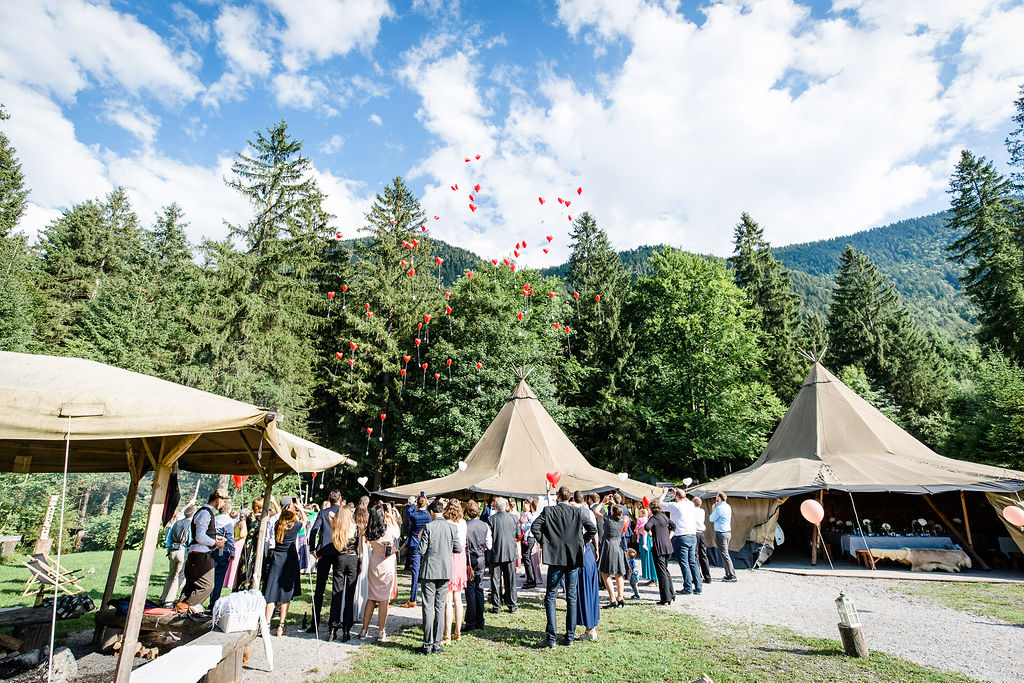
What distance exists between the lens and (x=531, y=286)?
25.4m

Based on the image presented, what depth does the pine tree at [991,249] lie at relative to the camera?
63.1ft

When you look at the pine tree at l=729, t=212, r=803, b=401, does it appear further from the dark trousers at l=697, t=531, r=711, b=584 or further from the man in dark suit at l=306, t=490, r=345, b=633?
the man in dark suit at l=306, t=490, r=345, b=633

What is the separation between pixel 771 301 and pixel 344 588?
1086 inches

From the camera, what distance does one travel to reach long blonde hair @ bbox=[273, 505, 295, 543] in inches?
224

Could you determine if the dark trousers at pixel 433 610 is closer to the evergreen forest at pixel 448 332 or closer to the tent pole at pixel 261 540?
the tent pole at pixel 261 540

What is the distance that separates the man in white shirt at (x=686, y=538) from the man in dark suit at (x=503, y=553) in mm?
2798

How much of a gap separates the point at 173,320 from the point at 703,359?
2297 centimetres

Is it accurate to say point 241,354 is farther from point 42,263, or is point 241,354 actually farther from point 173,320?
point 42,263

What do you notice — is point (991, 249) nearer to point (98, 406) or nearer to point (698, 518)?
point (698, 518)

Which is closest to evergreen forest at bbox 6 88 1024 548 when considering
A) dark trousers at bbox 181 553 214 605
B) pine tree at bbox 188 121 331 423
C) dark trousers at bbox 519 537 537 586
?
pine tree at bbox 188 121 331 423

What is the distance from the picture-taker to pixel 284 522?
18.9ft

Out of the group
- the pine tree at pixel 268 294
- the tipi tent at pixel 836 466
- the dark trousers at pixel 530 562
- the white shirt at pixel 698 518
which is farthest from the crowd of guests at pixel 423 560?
the pine tree at pixel 268 294

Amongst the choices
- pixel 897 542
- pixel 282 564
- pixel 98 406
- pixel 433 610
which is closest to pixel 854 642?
pixel 433 610

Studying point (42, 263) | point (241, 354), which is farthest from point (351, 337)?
point (42, 263)
